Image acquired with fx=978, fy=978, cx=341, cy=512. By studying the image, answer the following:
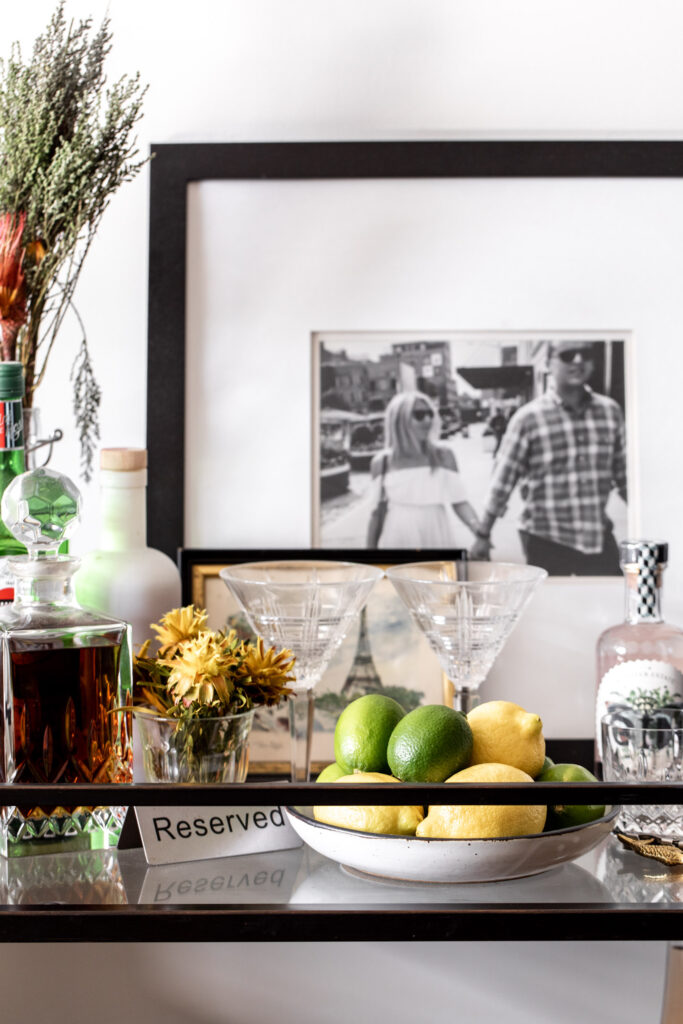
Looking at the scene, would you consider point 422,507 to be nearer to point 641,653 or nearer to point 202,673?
point 641,653

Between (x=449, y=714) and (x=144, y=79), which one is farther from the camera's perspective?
(x=144, y=79)

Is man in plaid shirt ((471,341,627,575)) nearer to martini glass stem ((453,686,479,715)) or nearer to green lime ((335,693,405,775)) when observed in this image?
martini glass stem ((453,686,479,715))

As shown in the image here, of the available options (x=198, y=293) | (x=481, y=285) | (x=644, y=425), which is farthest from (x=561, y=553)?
(x=198, y=293)

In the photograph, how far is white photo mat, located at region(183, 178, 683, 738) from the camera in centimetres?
79

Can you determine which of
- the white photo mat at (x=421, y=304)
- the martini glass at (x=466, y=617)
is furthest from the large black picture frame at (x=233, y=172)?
the martini glass at (x=466, y=617)

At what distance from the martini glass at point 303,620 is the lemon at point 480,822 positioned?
164 mm

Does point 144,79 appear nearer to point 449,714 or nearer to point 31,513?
point 31,513

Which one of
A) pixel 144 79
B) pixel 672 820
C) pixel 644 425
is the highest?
pixel 144 79

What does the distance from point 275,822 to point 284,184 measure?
51 centimetres

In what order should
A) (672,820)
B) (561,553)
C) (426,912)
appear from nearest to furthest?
(426,912) → (672,820) → (561,553)

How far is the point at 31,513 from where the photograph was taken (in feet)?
1.71

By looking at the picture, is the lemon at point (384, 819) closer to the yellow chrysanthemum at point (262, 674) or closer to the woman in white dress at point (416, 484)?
the yellow chrysanthemum at point (262, 674)

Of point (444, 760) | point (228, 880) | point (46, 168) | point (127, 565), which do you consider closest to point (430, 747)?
point (444, 760)

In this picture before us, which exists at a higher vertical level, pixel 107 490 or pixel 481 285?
pixel 481 285
